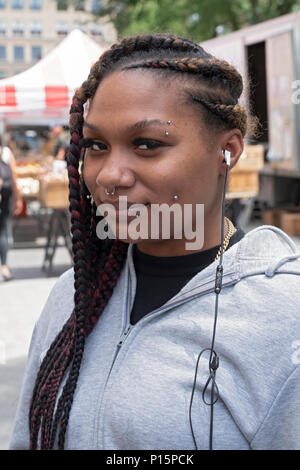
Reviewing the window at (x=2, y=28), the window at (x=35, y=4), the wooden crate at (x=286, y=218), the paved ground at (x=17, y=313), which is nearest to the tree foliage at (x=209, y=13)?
the wooden crate at (x=286, y=218)

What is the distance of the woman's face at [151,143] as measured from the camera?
1425 millimetres

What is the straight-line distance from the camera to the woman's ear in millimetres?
1518

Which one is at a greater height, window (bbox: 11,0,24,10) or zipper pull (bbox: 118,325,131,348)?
window (bbox: 11,0,24,10)

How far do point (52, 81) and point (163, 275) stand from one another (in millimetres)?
6813

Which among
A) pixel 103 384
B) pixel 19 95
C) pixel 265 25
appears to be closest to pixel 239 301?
pixel 103 384

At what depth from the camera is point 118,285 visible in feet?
5.50

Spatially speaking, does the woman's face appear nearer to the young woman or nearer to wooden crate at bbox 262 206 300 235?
the young woman

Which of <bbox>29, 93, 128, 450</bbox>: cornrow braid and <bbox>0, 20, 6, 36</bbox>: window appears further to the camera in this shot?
<bbox>0, 20, 6, 36</bbox>: window

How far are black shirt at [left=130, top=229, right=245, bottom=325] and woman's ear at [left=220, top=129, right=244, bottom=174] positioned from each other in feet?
0.60

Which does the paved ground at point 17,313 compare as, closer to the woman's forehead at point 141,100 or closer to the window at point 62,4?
the woman's forehead at point 141,100

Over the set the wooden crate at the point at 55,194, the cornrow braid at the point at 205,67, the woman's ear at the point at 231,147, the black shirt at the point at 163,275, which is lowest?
the wooden crate at the point at 55,194

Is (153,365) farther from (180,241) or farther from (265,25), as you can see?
(265,25)

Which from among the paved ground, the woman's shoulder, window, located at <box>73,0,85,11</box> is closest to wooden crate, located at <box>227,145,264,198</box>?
the paved ground

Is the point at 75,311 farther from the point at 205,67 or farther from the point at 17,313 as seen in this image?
the point at 17,313
